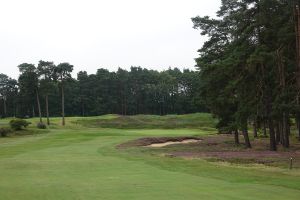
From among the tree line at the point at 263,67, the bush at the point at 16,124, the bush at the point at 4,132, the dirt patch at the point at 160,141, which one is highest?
the tree line at the point at 263,67

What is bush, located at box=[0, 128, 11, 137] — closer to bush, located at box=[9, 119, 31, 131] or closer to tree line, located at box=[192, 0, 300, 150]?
bush, located at box=[9, 119, 31, 131]

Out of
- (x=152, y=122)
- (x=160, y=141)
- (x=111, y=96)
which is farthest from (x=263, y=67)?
(x=111, y=96)

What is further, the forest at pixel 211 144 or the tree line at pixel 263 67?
the tree line at pixel 263 67

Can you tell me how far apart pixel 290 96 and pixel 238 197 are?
77.7ft

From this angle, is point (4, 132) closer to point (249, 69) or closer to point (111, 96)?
point (249, 69)

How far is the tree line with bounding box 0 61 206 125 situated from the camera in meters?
155

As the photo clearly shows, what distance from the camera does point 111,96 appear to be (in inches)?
6324

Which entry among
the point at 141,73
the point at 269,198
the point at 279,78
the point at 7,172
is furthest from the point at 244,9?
the point at 141,73

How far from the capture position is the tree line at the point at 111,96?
155 m

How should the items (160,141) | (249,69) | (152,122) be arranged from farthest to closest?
(152,122) < (160,141) < (249,69)

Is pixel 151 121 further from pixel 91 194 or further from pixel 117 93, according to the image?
Result: pixel 91 194

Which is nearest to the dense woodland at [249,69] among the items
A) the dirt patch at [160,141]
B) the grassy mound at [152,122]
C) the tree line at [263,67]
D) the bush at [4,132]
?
the tree line at [263,67]

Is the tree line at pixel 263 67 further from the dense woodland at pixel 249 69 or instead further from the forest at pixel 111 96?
the forest at pixel 111 96

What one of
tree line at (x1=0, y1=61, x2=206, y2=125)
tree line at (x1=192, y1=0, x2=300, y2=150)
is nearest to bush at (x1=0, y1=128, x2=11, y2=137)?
tree line at (x1=192, y1=0, x2=300, y2=150)
